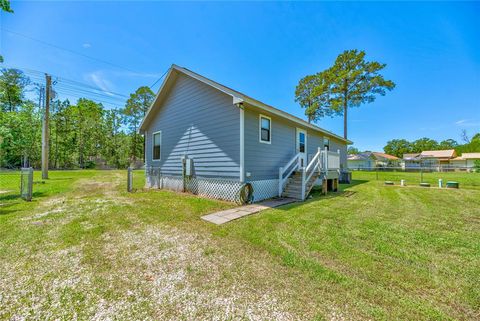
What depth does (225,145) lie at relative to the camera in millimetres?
7586

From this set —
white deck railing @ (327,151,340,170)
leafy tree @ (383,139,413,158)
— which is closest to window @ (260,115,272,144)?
white deck railing @ (327,151,340,170)

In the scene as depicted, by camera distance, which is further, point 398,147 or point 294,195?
Answer: point 398,147

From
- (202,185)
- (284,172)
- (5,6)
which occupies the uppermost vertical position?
(5,6)

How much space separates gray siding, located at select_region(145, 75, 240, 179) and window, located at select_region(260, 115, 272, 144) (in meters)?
1.32

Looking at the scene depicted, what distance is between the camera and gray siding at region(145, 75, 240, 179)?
7.41m

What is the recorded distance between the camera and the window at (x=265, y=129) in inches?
317

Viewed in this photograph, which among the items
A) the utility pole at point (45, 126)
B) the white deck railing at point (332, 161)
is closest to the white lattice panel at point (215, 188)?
the white deck railing at point (332, 161)

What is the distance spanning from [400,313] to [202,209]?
5054 millimetres

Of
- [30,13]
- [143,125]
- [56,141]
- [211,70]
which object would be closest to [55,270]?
[143,125]

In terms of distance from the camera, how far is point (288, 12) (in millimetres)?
9758

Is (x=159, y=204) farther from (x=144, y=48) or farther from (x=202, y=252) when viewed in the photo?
(x=144, y=48)

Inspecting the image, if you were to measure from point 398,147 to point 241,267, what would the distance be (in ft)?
273

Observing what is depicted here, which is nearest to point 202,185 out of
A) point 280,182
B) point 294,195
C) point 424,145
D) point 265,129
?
point 280,182

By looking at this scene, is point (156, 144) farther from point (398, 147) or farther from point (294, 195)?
point (398, 147)
